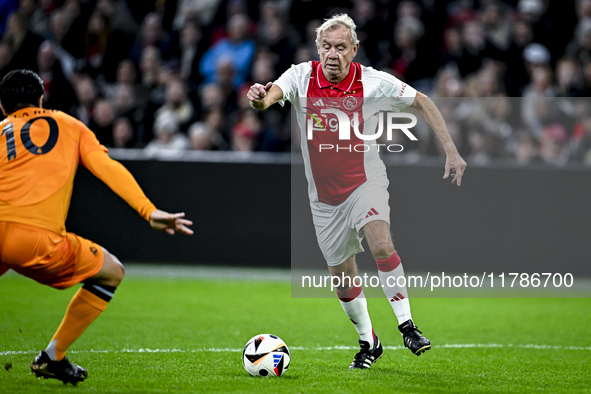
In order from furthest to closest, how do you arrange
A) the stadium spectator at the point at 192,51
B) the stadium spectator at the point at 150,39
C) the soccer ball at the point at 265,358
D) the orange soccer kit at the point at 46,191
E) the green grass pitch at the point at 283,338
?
the stadium spectator at the point at 150,39 → the stadium spectator at the point at 192,51 → the soccer ball at the point at 265,358 → the green grass pitch at the point at 283,338 → the orange soccer kit at the point at 46,191

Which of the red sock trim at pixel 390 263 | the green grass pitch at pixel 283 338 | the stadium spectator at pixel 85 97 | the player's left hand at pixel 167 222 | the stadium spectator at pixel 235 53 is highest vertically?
the stadium spectator at pixel 235 53

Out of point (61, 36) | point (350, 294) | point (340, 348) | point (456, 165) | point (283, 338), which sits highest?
point (61, 36)

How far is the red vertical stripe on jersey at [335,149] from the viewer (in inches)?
225

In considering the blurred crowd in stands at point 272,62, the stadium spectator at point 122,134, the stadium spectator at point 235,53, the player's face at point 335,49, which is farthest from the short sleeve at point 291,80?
the stadium spectator at point 235,53

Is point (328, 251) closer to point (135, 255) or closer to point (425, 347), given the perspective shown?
point (425, 347)

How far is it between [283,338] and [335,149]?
2358mm

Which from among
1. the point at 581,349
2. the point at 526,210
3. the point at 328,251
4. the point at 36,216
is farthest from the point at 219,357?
the point at 526,210

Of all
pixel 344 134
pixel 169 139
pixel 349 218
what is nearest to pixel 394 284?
pixel 349 218

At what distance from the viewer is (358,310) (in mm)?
5867

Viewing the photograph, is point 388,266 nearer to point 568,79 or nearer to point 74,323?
point 74,323

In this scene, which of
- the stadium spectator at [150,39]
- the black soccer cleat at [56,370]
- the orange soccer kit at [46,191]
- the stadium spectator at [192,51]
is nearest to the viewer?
the orange soccer kit at [46,191]

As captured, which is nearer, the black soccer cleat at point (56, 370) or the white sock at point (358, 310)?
the black soccer cleat at point (56, 370)

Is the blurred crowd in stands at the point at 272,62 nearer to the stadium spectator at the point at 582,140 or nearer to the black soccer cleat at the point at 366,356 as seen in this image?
the stadium spectator at the point at 582,140

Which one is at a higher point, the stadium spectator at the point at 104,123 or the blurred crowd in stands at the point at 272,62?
the blurred crowd in stands at the point at 272,62
